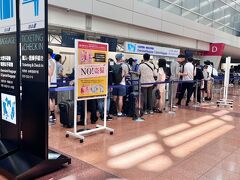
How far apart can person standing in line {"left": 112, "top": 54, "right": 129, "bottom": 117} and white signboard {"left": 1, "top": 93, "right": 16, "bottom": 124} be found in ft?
9.24

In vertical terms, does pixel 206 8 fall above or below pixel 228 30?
above

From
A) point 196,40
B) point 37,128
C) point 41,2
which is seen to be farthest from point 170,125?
point 196,40

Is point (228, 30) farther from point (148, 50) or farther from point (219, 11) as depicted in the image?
point (148, 50)

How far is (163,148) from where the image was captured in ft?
13.1

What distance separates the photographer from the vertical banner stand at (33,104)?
2.75m

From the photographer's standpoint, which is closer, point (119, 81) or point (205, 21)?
point (119, 81)

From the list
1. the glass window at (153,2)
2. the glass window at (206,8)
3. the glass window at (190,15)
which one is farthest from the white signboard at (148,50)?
the glass window at (206,8)

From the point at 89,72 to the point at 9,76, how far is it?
1.40 meters

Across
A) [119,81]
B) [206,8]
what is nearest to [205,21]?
[206,8]

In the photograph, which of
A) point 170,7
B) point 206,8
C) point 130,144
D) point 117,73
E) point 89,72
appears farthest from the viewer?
point 206,8

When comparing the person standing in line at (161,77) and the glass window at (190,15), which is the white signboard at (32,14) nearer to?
the person standing in line at (161,77)

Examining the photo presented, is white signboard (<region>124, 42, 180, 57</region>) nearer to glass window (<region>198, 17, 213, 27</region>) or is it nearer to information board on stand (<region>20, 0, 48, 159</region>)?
glass window (<region>198, 17, 213, 27</region>)

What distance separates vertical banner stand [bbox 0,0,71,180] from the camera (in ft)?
9.04

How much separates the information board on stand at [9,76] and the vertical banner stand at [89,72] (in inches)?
43.9
